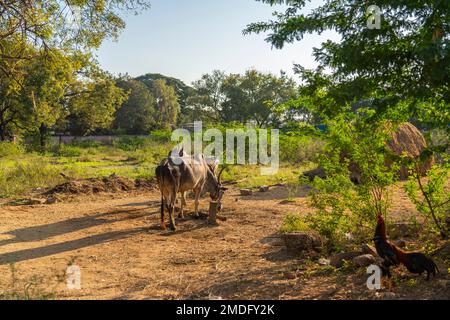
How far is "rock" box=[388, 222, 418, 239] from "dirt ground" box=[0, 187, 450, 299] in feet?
5.42

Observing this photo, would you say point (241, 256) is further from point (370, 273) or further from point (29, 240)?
point (29, 240)

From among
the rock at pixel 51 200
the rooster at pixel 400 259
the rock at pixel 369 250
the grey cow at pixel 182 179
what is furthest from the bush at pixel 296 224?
the rock at pixel 51 200

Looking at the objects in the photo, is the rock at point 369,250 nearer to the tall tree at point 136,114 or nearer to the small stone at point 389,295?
the small stone at point 389,295

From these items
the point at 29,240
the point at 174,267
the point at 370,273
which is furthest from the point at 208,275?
the point at 29,240

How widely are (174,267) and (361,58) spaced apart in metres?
4.23

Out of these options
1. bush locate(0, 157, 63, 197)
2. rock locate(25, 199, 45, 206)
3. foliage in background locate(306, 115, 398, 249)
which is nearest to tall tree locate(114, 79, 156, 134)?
bush locate(0, 157, 63, 197)

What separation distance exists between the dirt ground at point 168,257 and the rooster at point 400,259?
188 mm

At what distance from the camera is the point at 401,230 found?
7090 millimetres

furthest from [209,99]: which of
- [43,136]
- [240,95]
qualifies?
[43,136]

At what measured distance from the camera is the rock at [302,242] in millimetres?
6750

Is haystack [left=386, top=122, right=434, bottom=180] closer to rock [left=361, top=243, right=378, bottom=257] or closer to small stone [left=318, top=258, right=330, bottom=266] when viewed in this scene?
rock [left=361, top=243, right=378, bottom=257]

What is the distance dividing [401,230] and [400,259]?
2.26 metres

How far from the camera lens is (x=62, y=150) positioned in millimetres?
30266

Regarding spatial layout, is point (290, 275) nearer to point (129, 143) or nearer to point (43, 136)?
point (129, 143)
